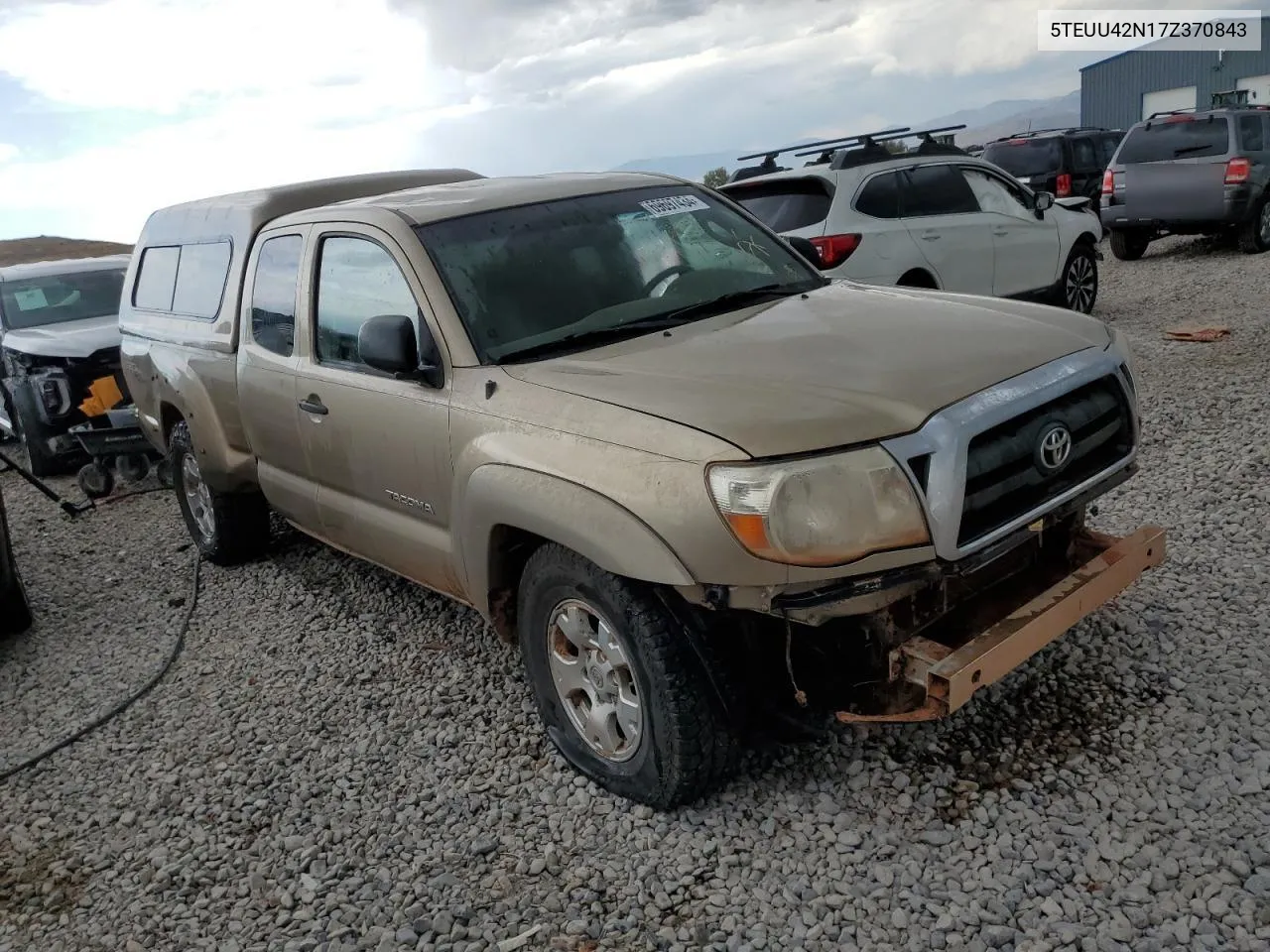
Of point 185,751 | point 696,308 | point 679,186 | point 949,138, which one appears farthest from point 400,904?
point 949,138

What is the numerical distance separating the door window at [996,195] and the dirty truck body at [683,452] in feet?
17.4

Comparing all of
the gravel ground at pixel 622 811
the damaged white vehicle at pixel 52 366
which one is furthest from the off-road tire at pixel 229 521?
the damaged white vehicle at pixel 52 366

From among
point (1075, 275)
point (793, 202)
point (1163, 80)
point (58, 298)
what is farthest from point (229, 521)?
point (1163, 80)

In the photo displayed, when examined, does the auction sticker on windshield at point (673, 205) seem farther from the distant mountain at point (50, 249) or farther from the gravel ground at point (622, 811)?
the distant mountain at point (50, 249)

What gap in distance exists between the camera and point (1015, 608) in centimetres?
306

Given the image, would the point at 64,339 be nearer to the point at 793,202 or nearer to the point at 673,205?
the point at 793,202

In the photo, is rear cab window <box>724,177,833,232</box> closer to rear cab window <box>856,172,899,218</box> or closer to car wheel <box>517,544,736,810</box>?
rear cab window <box>856,172,899,218</box>

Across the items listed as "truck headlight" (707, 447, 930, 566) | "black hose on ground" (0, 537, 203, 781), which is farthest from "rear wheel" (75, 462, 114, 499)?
"truck headlight" (707, 447, 930, 566)

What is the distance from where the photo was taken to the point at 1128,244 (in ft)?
47.1

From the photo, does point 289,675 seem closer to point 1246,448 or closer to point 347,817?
point 347,817

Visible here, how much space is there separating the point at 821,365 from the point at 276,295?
269 centimetres

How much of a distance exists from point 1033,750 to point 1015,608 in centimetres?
52

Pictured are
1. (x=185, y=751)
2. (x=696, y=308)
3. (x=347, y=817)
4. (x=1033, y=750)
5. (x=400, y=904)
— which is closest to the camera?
(x=400, y=904)

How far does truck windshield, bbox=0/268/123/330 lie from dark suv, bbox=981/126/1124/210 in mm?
13018
